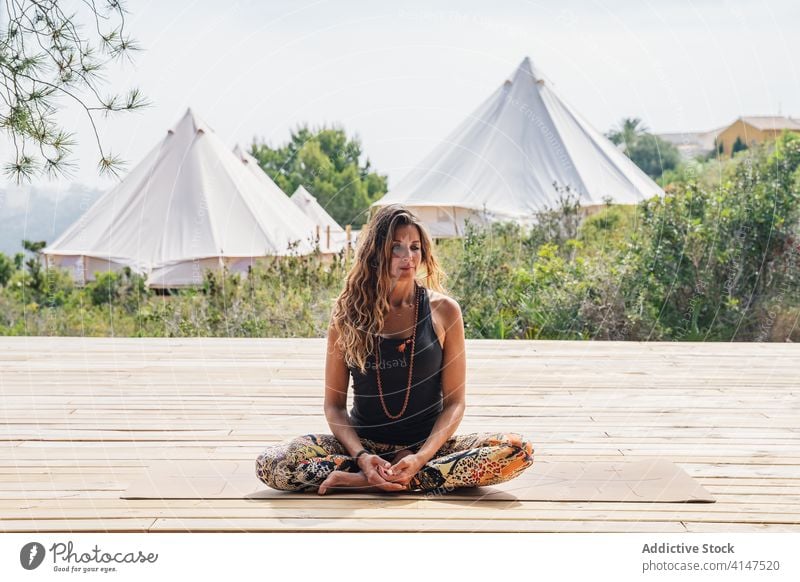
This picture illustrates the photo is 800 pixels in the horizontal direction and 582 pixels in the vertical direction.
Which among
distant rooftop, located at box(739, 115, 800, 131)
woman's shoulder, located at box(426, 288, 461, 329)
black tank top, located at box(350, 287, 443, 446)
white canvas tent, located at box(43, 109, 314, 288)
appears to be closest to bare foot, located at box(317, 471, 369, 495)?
black tank top, located at box(350, 287, 443, 446)

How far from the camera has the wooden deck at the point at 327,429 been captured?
97.0 inches

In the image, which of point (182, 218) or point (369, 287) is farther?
point (182, 218)

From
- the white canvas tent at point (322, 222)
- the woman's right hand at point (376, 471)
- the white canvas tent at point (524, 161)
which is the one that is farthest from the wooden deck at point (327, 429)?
the white canvas tent at point (524, 161)

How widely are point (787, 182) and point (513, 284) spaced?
1.84m

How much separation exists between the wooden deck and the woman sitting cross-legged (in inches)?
3.6

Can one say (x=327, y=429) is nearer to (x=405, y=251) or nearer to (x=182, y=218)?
(x=405, y=251)

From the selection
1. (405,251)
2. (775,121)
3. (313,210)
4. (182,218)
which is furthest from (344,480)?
(775,121)

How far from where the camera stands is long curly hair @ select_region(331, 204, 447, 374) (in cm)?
268

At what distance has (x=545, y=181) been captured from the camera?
909cm

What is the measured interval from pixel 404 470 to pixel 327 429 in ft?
3.36

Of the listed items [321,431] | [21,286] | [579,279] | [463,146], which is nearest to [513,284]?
[579,279]

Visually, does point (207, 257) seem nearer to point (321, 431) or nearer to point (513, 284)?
point (513, 284)

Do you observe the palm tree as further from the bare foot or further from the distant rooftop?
the bare foot

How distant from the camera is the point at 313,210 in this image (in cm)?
796
